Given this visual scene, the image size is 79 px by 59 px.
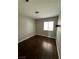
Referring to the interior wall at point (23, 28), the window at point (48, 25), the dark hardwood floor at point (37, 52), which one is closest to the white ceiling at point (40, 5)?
the interior wall at point (23, 28)

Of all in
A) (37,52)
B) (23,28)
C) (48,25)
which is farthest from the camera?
(48,25)

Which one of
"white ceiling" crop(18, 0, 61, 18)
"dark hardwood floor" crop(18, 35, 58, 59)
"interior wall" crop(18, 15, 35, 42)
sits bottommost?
"dark hardwood floor" crop(18, 35, 58, 59)

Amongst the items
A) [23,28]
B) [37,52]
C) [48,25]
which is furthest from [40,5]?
[48,25]

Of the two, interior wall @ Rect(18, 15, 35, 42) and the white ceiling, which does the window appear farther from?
the white ceiling

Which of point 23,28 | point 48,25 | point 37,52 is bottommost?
point 37,52

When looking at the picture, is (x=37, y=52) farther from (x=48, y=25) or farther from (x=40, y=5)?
(x=48, y=25)

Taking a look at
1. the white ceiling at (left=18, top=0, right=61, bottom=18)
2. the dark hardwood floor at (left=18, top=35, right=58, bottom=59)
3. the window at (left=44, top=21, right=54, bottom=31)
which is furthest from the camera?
the window at (left=44, top=21, right=54, bottom=31)

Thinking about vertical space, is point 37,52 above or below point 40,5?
below

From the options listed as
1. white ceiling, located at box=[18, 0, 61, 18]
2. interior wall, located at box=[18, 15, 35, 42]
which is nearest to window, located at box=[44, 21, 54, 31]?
interior wall, located at box=[18, 15, 35, 42]

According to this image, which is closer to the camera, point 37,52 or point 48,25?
point 37,52

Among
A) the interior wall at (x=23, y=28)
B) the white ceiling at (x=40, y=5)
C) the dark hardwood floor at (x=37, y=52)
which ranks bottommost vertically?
the dark hardwood floor at (x=37, y=52)

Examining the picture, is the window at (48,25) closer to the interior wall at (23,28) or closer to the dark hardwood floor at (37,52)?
the interior wall at (23,28)

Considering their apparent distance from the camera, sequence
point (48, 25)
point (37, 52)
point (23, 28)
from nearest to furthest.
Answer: point (37, 52) < point (23, 28) < point (48, 25)
